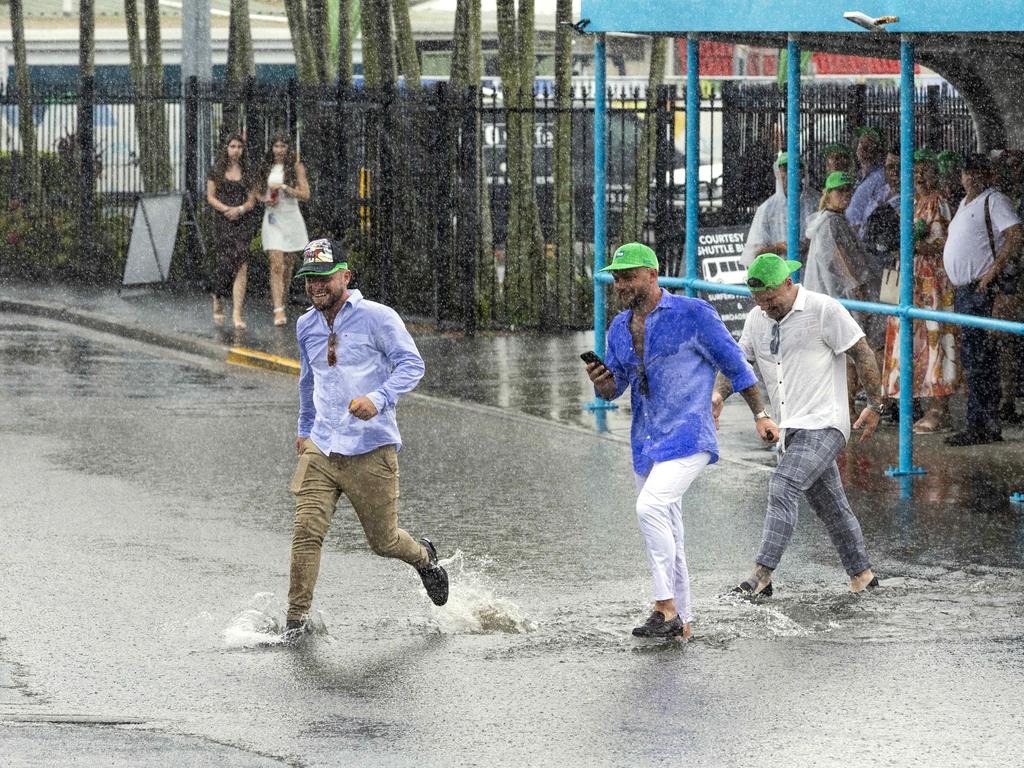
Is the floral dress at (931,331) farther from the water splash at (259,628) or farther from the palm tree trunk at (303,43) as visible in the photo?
the palm tree trunk at (303,43)

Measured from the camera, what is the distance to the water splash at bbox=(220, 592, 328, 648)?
26.6 ft

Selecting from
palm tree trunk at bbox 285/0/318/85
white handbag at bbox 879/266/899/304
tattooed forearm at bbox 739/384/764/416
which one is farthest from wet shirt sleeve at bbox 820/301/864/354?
palm tree trunk at bbox 285/0/318/85

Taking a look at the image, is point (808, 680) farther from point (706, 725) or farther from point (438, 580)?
point (438, 580)

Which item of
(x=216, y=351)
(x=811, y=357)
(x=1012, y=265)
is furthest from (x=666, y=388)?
(x=216, y=351)

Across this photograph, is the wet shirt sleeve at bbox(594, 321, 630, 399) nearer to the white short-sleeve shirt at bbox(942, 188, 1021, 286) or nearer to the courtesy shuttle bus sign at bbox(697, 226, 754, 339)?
the white short-sleeve shirt at bbox(942, 188, 1021, 286)

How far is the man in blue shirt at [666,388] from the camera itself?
27.0ft

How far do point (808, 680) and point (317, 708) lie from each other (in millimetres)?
1824

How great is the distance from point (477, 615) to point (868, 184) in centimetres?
683

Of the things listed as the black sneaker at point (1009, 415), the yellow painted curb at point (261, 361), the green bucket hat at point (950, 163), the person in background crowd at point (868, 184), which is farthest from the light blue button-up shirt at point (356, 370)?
the yellow painted curb at point (261, 361)

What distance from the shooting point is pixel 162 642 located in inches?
319

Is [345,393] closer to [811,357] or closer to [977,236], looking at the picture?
[811,357]

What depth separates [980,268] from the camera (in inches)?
500

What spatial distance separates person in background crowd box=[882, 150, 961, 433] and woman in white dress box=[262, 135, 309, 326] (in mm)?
6866

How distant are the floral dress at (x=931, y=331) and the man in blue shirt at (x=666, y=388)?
215 inches
